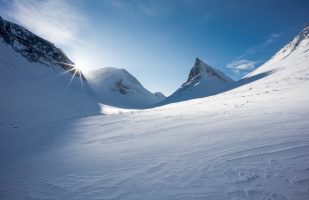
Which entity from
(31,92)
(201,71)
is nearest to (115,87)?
(201,71)

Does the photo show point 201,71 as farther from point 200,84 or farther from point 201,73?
point 200,84

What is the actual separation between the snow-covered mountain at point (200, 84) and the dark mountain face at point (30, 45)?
129ft

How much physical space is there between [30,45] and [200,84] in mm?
61127

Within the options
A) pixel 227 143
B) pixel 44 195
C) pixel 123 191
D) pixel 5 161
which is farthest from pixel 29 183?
pixel 227 143

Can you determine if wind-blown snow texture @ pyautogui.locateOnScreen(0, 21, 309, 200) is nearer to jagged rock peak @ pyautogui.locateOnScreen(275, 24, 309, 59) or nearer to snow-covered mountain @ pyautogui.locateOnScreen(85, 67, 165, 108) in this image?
jagged rock peak @ pyautogui.locateOnScreen(275, 24, 309, 59)

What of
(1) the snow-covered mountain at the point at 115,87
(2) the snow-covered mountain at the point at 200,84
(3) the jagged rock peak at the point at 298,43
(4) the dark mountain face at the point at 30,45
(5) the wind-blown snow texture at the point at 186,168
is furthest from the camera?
(1) the snow-covered mountain at the point at 115,87

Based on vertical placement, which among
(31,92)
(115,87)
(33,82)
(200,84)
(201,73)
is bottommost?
(31,92)

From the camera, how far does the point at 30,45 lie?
5206 centimetres

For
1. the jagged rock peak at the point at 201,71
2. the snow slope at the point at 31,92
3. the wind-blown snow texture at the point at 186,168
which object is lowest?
the wind-blown snow texture at the point at 186,168

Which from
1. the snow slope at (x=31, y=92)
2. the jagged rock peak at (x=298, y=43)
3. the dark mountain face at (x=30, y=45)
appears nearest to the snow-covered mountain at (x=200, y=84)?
the jagged rock peak at (x=298, y=43)

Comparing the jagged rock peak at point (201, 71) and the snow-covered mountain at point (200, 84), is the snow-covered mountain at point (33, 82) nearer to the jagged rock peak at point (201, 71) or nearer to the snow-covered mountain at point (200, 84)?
the snow-covered mountain at point (200, 84)

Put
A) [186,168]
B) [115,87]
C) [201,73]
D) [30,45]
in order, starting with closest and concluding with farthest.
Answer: [186,168] < [30,45] < [201,73] < [115,87]

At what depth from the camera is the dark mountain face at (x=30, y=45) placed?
4516 cm

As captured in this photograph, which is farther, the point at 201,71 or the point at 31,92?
the point at 201,71
